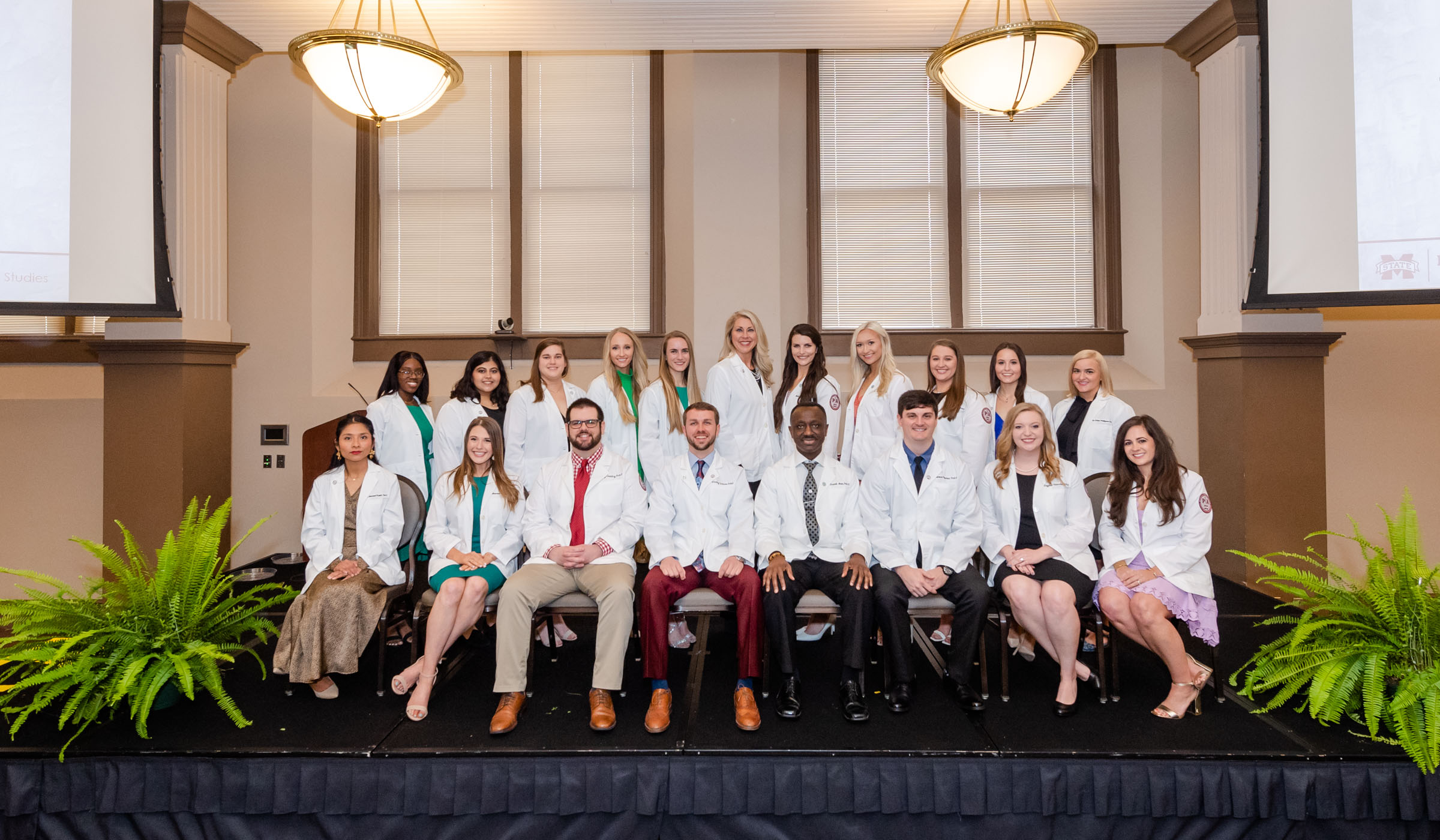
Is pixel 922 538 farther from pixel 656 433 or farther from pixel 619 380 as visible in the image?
pixel 619 380

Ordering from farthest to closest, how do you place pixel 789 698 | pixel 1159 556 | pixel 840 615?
1. pixel 840 615
2. pixel 1159 556
3. pixel 789 698

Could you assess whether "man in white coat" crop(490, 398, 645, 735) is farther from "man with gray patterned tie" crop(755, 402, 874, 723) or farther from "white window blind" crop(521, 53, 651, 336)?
"white window blind" crop(521, 53, 651, 336)

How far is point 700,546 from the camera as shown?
130 inches

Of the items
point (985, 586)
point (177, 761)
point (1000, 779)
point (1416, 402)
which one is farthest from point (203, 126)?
point (1416, 402)

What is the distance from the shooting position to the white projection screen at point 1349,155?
3.11 m

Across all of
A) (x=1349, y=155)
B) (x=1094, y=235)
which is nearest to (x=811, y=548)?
(x=1349, y=155)

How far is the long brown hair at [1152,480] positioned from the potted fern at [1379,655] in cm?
41

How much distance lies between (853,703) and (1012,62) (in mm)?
3140

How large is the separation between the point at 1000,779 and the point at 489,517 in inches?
90.5

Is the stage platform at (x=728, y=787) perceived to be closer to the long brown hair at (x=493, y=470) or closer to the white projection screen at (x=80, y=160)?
the long brown hair at (x=493, y=470)

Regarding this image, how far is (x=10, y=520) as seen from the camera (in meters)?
5.26

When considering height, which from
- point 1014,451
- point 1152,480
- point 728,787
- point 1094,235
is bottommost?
point 728,787

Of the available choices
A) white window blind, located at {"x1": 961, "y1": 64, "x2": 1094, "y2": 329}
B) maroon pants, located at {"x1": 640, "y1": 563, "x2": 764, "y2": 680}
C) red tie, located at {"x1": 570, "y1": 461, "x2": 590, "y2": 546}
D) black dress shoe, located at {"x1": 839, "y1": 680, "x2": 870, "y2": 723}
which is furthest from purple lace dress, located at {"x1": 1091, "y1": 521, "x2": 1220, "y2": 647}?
white window blind, located at {"x1": 961, "y1": 64, "x2": 1094, "y2": 329}

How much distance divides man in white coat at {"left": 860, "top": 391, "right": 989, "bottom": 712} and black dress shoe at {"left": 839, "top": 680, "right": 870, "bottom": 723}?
15cm
